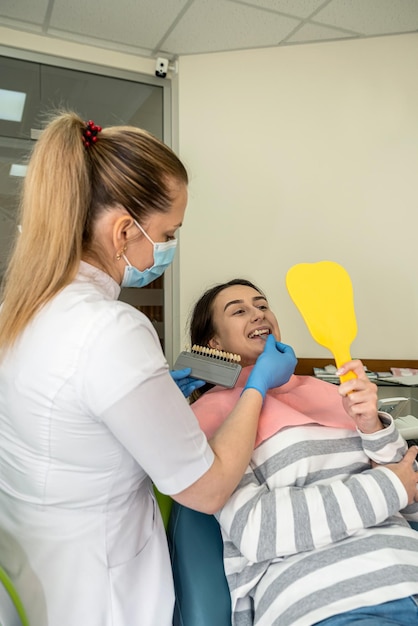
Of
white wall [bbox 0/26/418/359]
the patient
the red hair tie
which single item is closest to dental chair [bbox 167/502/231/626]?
the patient

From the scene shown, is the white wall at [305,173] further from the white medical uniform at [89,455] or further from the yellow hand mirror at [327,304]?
the white medical uniform at [89,455]

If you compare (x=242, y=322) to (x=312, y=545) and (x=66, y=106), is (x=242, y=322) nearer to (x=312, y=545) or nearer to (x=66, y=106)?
(x=312, y=545)

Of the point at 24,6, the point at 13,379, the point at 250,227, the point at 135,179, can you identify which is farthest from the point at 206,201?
the point at 13,379

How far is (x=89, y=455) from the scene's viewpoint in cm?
93

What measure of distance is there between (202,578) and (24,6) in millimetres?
2410

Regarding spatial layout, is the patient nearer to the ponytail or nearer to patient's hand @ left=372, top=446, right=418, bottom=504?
patient's hand @ left=372, top=446, right=418, bottom=504

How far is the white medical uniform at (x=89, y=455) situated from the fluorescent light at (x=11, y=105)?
75.4 inches

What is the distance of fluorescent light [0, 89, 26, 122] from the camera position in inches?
100

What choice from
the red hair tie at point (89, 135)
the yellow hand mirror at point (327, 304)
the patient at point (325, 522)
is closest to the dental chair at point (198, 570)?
the patient at point (325, 522)

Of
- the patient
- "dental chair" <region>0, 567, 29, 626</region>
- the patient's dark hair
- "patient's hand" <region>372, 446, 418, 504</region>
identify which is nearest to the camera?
"dental chair" <region>0, 567, 29, 626</region>

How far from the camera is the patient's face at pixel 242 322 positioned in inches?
63.5

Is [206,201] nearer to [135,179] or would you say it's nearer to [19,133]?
[19,133]

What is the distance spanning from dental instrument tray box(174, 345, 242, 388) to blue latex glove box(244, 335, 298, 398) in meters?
0.09

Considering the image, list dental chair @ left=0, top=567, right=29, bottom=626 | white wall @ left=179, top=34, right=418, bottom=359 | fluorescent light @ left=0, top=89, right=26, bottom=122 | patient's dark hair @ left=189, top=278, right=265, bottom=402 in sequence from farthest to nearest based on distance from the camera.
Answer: white wall @ left=179, top=34, right=418, bottom=359, fluorescent light @ left=0, top=89, right=26, bottom=122, patient's dark hair @ left=189, top=278, right=265, bottom=402, dental chair @ left=0, top=567, right=29, bottom=626
